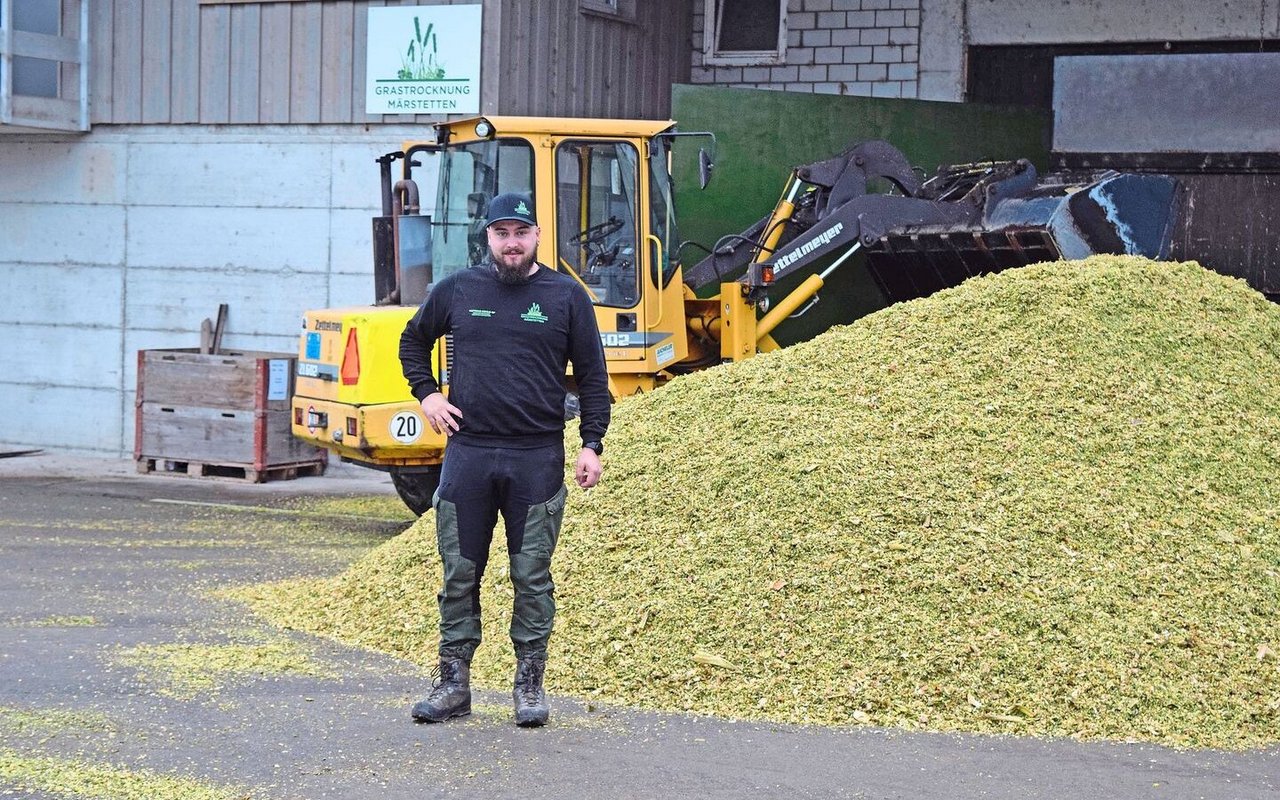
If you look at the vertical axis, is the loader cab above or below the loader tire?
above

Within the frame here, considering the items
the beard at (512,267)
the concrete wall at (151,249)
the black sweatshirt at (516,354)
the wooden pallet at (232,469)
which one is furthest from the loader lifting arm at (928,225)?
the beard at (512,267)

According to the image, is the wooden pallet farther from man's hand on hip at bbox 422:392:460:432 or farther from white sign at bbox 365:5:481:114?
man's hand on hip at bbox 422:392:460:432

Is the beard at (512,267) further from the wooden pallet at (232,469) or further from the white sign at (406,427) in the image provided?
the wooden pallet at (232,469)

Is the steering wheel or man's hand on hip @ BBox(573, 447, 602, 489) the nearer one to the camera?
man's hand on hip @ BBox(573, 447, 602, 489)

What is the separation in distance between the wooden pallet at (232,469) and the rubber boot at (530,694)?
26.9 ft

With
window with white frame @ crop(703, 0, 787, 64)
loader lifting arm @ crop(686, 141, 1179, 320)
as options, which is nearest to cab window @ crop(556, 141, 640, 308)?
loader lifting arm @ crop(686, 141, 1179, 320)

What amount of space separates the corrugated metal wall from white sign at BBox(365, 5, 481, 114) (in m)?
0.10

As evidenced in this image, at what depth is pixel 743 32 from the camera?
1686 cm

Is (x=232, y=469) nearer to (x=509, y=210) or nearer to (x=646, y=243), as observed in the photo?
(x=646, y=243)

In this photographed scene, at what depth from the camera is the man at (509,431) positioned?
5.72 m

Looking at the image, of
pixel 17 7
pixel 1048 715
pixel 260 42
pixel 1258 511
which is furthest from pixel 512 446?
pixel 17 7

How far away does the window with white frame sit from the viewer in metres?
16.7

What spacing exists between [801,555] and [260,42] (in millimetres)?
9698

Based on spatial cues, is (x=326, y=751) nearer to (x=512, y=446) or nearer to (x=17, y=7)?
(x=512, y=446)
